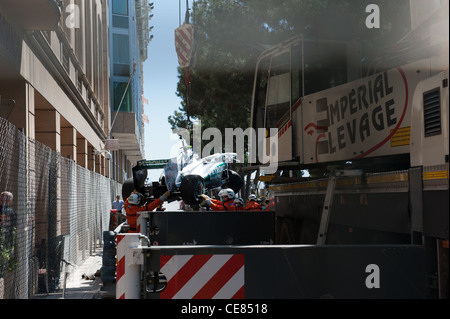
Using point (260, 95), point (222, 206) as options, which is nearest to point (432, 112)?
point (260, 95)

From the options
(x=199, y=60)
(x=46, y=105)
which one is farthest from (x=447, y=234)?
(x=199, y=60)

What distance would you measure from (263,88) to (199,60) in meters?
10.7

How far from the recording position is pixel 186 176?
1228cm

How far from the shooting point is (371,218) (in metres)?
4.68

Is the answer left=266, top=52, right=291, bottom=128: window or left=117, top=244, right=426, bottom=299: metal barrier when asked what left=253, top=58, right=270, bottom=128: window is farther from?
left=117, top=244, right=426, bottom=299: metal barrier

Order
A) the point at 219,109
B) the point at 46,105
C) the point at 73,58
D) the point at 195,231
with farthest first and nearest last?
the point at 219,109 → the point at 73,58 → the point at 46,105 → the point at 195,231

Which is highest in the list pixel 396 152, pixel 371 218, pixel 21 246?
pixel 396 152

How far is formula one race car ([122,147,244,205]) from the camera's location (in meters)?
12.2

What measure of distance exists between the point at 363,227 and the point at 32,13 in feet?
31.5

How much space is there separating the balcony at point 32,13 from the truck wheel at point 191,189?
174 inches

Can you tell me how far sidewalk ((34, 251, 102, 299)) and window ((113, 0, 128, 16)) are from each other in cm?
3389

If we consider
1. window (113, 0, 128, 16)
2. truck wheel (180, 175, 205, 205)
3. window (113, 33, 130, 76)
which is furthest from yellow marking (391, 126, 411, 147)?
window (113, 0, 128, 16)

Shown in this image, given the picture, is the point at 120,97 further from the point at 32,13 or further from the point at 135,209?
the point at 135,209
